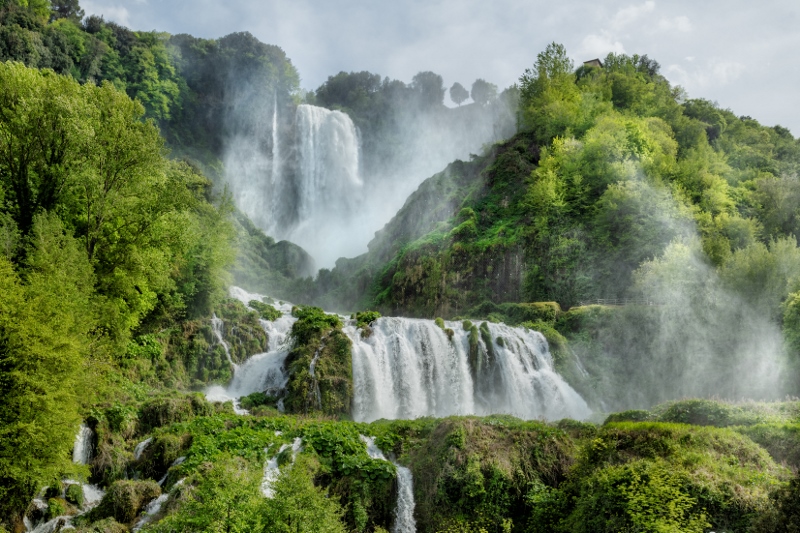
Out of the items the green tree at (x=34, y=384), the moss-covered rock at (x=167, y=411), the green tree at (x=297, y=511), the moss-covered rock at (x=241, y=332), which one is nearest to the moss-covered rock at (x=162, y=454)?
the green tree at (x=34, y=384)

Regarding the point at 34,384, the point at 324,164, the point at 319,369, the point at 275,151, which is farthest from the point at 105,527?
the point at 275,151

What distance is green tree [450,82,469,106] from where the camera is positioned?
10230 centimetres

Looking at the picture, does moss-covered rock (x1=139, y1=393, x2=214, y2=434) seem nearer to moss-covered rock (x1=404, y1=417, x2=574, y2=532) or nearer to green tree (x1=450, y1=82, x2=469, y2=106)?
moss-covered rock (x1=404, y1=417, x2=574, y2=532)

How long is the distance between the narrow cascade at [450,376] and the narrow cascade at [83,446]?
11.5m

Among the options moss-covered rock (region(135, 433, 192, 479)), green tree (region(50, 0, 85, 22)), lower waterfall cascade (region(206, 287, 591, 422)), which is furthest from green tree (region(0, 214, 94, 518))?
green tree (region(50, 0, 85, 22))

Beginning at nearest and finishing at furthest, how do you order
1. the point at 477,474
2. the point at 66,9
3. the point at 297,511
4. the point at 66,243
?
the point at 297,511 < the point at 477,474 < the point at 66,243 < the point at 66,9

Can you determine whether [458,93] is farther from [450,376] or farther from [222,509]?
[222,509]

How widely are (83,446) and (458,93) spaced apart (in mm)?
97545

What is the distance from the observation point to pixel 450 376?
90.8 ft

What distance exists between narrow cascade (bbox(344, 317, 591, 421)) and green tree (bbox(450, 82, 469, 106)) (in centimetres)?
8146

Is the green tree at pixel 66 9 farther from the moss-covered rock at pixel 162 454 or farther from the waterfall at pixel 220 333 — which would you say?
the moss-covered rock at pixel 162 454

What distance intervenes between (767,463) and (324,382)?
17.7 metres

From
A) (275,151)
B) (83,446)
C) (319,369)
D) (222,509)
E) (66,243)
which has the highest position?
(275,151)

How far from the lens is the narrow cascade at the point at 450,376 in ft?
85.5
